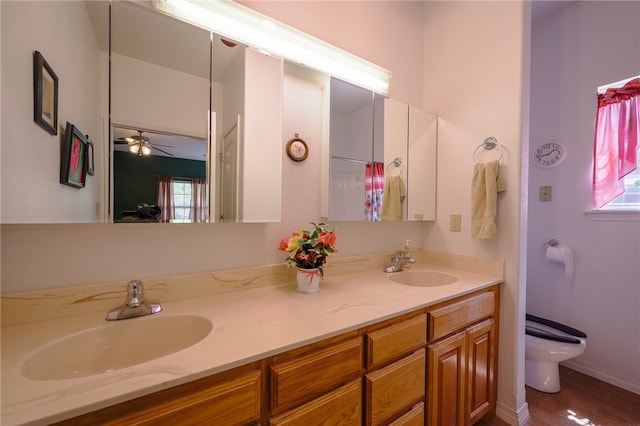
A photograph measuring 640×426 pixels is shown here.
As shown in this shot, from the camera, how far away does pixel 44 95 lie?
2.46ft

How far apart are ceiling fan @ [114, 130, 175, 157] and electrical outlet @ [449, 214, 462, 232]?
66.3 inches

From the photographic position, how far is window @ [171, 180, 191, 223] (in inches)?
39.4

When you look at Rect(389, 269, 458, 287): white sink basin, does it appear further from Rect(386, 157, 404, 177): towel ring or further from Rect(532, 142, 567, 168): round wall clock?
Rect(532, 142, 567, 168): round wall clock

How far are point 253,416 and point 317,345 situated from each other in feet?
0.77

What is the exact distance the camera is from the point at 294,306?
3.19 feet

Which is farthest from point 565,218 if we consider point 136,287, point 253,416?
point 136,287

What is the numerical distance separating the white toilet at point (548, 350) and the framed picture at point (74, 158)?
96.2 inches

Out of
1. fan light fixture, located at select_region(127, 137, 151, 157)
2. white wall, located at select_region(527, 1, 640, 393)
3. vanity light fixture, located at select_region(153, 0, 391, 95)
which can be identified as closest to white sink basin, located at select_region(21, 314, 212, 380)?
fan light fixture, located at select_region(127, 137, 151, 157)

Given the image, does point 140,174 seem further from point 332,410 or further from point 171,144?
point 332,410

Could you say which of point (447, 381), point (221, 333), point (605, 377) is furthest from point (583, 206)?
point (221, 333)

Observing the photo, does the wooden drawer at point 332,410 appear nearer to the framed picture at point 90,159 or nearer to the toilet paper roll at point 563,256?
the framed picture at point 90,159

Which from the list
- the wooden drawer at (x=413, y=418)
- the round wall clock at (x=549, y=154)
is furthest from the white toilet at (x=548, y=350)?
the round wall clock at (x=549, y=154)

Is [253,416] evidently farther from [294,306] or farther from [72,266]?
[72,266]

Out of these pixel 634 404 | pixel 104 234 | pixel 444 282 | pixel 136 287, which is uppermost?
pixel 104 234
